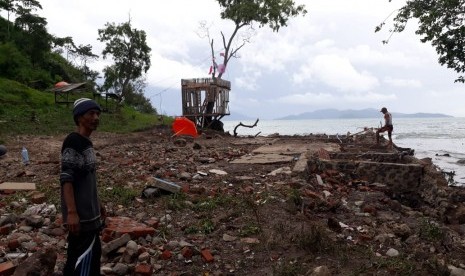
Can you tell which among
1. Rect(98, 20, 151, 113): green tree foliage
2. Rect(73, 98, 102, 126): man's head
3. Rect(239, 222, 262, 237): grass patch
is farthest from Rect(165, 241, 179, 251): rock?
Rect(98, 20, 151, 113): green tree foliage

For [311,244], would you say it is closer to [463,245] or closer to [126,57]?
[463,245]

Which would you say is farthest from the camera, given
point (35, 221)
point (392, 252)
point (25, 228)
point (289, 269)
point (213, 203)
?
point (213, 203)

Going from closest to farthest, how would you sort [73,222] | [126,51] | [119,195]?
[73,222], [119,195], [126,51]

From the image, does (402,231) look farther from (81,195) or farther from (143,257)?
(81,195)

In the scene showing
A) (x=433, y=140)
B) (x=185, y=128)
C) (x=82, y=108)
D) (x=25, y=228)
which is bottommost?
(x=433, y=140)

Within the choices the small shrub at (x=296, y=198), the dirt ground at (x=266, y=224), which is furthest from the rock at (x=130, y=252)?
the small shrub at (x=296, y=198)

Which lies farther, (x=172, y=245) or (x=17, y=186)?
(x=17, y=186)

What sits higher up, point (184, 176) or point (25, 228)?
point (184, 176)

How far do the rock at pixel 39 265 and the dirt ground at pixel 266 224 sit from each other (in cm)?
31

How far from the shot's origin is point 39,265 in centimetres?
337

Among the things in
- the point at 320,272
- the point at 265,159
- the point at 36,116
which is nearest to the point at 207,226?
the point at 320,272

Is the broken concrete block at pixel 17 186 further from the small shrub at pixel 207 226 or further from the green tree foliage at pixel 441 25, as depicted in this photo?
the green tree foliage at pixel 441 25

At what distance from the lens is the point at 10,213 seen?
5.32m

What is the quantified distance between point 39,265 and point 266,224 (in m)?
2.45
